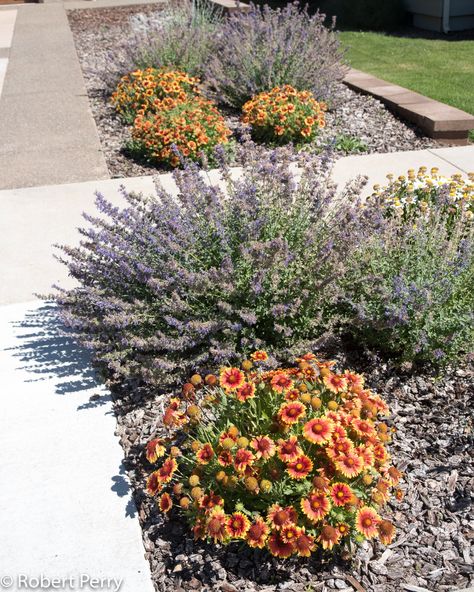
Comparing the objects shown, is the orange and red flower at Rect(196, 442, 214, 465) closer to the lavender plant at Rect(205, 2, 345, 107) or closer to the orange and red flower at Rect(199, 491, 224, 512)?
the orange and red flower at Rect(199, 491, 224, 512)

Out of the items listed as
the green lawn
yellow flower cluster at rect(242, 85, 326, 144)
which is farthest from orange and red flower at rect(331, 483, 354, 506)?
the green lawn

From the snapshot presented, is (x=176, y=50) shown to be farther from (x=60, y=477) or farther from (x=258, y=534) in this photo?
(x=258, y=534)

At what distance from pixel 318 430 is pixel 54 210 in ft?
12.7

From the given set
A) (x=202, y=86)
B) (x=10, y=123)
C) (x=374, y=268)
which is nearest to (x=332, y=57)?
(x=202, y=86)

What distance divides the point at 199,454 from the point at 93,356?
1417 millimetres

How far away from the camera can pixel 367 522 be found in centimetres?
258

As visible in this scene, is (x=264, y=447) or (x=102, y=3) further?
(x=102, y=3)

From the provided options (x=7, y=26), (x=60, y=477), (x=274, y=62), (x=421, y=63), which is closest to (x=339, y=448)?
(x=60, y=477)

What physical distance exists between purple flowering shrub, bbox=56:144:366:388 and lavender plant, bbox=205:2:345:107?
4376mm

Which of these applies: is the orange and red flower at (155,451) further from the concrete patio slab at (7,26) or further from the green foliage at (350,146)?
the concrete patio slab at (7,26)

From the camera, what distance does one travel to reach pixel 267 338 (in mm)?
3768

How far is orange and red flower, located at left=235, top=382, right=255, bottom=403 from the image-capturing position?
2859 millimetres

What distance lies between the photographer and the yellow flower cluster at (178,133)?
6.83 m

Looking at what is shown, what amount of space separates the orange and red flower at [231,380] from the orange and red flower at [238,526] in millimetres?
496
